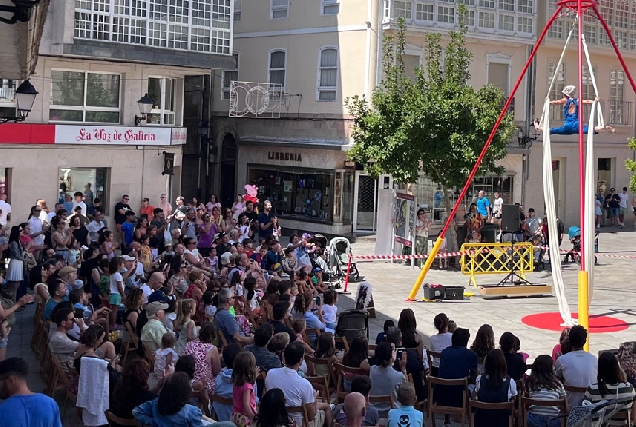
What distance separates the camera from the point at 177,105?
28328 mm

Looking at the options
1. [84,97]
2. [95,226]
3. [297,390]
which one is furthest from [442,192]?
[297,390]

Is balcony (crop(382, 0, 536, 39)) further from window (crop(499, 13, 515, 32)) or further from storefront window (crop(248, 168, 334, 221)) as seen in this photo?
storefront window (crop(248, 168, 334, 221))

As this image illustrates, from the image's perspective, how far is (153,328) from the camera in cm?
1177

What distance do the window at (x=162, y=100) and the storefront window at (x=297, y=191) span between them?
612 cm

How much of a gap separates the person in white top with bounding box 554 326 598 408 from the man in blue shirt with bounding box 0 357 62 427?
5885mm

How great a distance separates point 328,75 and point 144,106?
8464 mm

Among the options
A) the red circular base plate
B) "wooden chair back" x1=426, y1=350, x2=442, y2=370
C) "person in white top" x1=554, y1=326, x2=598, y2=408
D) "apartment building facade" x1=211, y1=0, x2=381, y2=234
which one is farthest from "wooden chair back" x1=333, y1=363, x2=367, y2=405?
"apartment building facade" x1=211, y1=0, x2=381, y2=234

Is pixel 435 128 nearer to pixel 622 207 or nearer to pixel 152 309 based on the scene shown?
pixel 152 309

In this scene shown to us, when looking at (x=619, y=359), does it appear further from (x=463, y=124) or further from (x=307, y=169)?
(x=307, y=169)

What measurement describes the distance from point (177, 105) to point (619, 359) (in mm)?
20144

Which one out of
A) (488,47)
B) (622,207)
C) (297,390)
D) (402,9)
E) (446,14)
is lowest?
(297,390)

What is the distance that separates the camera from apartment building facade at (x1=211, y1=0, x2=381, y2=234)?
31484 mm

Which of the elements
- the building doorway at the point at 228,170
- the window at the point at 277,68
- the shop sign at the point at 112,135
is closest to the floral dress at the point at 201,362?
the shop sign at the point at 112,135

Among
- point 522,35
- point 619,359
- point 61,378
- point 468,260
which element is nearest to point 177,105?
point 468,260
